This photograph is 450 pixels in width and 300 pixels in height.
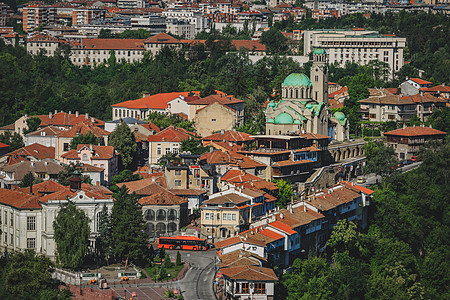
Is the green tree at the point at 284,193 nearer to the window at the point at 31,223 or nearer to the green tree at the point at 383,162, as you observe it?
the green tree at the point at 383,162


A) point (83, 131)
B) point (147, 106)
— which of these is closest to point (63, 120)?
point (83, 131)

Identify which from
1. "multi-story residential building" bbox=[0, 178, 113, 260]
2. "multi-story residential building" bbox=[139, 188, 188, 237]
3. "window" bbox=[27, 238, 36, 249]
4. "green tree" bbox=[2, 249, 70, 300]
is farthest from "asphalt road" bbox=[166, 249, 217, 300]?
"window" bbox=[27, 238, 36, 249]

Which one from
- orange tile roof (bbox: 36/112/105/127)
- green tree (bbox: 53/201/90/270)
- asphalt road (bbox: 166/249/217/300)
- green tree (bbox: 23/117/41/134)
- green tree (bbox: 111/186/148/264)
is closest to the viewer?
asphalt road (bbox: 166/249/217/300)

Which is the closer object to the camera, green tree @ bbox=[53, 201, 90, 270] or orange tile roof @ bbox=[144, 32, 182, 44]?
green tree @ bbox=[53, 201, 90, 270]

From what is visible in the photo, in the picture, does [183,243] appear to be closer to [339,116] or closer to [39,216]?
[39,216]

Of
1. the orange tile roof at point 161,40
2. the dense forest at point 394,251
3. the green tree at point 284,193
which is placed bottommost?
the dense forest at point 394,251

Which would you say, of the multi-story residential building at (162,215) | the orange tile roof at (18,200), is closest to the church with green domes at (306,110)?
the multi-story residential building at (162,215)

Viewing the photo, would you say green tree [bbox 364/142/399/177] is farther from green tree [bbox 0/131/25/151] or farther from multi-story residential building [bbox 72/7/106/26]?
multi-story residential building [bbox 72/7/106/26]

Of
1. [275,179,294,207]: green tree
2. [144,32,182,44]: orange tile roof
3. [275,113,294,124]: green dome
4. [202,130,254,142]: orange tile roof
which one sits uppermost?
[144,32,182,44]: orange tile roof
